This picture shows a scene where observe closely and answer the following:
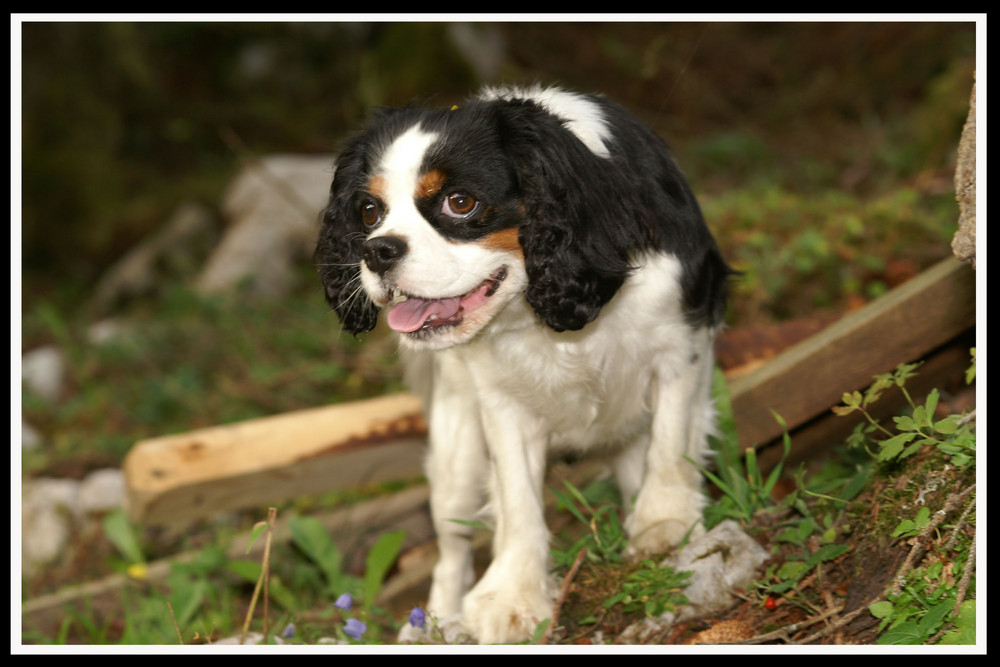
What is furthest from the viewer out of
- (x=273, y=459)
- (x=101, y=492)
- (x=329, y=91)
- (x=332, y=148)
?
(x=329, y=91)

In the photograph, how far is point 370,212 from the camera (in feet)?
8.59

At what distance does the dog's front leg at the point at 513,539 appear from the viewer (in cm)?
264

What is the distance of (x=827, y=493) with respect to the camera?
2.79 meters

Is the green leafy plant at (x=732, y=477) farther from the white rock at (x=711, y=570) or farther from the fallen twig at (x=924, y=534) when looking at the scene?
the fallen twig at (x=924, y=534)

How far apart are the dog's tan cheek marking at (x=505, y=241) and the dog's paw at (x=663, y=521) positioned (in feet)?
2.93

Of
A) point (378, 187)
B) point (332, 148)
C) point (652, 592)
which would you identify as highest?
point (332, 148)

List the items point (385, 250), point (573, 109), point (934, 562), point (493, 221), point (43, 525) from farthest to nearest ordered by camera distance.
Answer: point (43, 525), point (573, 109), point (493, 221), point (385, 250), point (934, 562)

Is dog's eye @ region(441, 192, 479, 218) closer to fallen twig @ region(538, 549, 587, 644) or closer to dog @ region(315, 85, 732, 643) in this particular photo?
dog @ region(315, 85, 732, 643)

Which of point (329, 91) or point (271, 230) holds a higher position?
point (329, 91)

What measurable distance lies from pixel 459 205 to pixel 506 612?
117 cm

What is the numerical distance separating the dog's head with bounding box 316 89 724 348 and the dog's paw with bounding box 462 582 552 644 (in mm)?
788

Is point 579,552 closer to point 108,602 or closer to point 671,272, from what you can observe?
point 671,272

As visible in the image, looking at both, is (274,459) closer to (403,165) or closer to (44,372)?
(403,165)

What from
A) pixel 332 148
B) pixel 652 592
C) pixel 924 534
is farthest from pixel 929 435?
pixel 332 148
